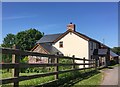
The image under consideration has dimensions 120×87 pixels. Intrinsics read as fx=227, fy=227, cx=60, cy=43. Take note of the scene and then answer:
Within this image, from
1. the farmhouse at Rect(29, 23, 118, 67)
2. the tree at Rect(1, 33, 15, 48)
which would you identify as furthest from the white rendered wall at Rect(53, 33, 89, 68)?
the tree at Rect(1, 33, 15, 48)

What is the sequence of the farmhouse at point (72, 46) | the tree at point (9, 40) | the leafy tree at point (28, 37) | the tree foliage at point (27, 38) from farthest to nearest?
the tree at point (9, 40) < the leafy tree at point (28, 37) < the tree foliage at point (27, 38) < the farmhouse at point (72, 46)

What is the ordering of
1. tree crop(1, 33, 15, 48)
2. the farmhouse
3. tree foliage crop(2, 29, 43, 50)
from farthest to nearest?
tree crop(1, 33, 15, 48)
tree foliage crop(2, 29, 43, 50)
the farmhouse

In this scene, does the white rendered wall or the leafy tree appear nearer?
the white rendered wall

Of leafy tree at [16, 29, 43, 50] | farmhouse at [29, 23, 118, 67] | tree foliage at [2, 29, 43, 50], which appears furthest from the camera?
leafy tree at [16, 29, 43, 50]

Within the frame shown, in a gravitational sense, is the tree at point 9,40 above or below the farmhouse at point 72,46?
above

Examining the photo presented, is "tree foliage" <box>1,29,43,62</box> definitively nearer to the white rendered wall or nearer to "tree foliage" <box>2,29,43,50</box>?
"tree foliage" <box>2,29,43,50</box>

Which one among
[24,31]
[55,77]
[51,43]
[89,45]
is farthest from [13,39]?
[55,77]

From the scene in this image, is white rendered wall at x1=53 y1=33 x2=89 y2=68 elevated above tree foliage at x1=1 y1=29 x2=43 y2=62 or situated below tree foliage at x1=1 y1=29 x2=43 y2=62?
below

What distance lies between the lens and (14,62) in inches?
262

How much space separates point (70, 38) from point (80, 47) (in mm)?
2602

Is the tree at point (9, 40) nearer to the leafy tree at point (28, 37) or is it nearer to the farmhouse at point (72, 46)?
the leafy tree at point (28, 37)

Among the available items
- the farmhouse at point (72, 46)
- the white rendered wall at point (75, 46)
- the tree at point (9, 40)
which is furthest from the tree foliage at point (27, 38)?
the white rendered wall at point (75, 46)

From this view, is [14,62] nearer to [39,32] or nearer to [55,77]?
[55,77]

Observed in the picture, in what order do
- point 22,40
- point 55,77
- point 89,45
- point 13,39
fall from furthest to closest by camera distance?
point 13,39 → point 22,40 → point 89,45 → point 55,77
